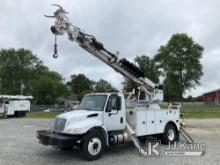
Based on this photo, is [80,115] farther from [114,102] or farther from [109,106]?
[114,102]

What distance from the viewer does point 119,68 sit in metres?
12.7

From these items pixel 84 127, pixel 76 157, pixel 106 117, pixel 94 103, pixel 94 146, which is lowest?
pixel 76 157

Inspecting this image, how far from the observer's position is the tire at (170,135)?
12.1 metres

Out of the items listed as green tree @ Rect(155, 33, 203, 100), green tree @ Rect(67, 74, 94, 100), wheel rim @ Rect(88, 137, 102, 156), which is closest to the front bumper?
wheel rim @ Rect(88, 137, 102, 156)

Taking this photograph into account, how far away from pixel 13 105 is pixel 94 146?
A: 2551 centimetres

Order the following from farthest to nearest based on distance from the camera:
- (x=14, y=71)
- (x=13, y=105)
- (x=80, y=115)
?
1. (x=14, y=71)
2. (x=13, y=105)
3. (x=80, y=115)

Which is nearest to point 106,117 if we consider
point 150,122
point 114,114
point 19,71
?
point 114,114

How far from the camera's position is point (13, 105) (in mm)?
32719

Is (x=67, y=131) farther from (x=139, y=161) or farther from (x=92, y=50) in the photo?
(x=92, y=50)

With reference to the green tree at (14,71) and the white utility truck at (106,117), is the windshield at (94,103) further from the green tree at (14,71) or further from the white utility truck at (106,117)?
the green tree at (14,71)

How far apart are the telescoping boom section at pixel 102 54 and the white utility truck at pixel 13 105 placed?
885 inches

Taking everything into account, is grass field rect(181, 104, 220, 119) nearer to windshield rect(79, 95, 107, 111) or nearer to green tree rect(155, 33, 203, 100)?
green tree rect(155, 33, 203, 100)

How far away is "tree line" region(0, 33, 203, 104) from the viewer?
2104 inches

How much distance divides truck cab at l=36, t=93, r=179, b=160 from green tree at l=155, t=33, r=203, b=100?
137ft
